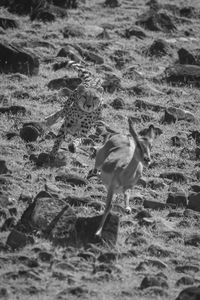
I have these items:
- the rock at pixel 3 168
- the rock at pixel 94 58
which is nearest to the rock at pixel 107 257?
the rock at pixel 3 168

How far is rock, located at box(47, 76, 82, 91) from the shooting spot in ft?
64.8

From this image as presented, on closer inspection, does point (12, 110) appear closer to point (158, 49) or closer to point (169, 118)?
point (169, 118)

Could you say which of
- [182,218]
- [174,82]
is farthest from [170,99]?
[182,218]

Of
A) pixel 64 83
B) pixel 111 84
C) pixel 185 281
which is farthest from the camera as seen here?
pixel 111 84

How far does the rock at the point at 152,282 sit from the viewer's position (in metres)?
10.5

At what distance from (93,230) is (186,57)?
12.1 metres

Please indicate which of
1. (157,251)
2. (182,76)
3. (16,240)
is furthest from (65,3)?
(16,240)

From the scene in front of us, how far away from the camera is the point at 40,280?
10.4 m

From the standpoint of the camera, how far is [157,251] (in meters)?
→ 11.8

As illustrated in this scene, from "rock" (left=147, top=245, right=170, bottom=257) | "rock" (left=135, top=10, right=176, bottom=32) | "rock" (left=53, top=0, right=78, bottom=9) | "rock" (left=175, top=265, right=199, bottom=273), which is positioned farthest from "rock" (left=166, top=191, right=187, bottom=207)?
"rock" (left=53, top=0, right=78, bottom=9)

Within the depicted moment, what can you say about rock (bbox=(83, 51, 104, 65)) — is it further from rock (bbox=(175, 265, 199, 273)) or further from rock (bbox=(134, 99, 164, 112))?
rock (bbox=(175, 265, 199, 273))

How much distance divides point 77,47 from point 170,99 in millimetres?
3702

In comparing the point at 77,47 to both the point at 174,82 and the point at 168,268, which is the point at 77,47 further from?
the point at 168,268

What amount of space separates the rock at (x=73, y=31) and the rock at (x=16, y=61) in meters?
3.67
